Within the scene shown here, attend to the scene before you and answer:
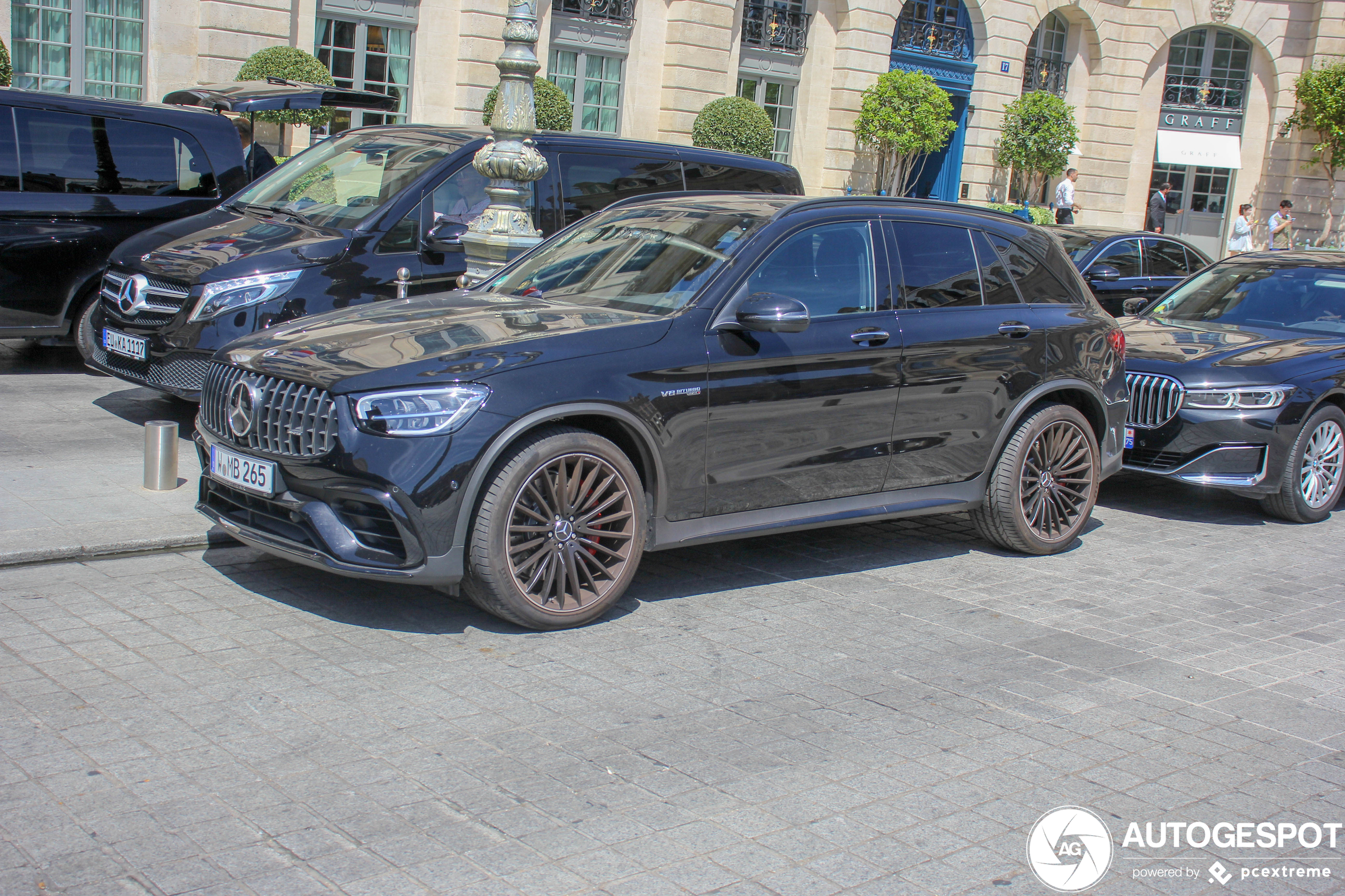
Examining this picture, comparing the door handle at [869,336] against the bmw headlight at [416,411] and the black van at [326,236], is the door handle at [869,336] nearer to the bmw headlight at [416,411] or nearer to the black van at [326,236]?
the bmw headlight at [416,411]

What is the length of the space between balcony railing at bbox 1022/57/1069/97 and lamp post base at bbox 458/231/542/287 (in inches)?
1003

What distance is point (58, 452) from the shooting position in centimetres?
755

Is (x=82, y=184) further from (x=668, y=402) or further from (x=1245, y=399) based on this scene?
(x=1245, y=399)

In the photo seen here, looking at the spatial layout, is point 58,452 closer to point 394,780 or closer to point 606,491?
point 606,491

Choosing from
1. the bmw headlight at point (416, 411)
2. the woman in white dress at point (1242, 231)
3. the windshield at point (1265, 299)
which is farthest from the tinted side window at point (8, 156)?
the woman in white dress at point (1242, 231)

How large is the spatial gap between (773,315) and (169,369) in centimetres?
461

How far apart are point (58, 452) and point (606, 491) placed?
4099mm

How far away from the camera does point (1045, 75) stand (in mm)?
32125

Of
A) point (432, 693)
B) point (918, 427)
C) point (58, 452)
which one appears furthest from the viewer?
point (58, 452)

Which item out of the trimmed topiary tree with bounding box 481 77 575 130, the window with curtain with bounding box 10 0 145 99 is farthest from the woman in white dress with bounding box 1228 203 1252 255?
the window with curtain with bounding box 10 0 145 99

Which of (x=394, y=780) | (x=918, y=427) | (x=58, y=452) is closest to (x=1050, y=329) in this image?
(x=918, y=427)

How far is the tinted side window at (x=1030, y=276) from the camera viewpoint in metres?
6.95

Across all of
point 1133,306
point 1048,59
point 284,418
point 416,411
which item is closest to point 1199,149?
point 1048,59

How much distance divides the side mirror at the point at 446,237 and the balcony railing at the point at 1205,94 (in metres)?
31.4
